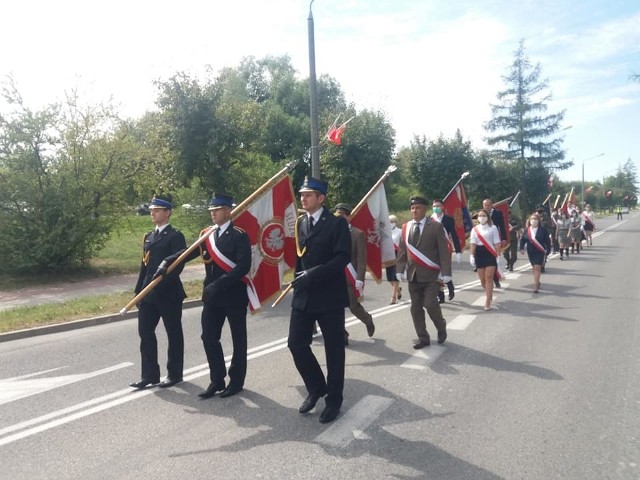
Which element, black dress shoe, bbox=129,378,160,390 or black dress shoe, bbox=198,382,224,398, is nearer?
black dress shoe, bbox=198,382,224,398

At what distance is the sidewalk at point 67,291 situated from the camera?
40.9 ft

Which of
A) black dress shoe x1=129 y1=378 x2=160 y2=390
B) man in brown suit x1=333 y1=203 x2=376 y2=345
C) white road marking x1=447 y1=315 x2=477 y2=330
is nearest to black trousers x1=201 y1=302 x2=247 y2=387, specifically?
black dress shoe x1=129 y1=378 x2=160 y2=390

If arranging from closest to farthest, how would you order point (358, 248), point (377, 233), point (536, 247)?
1. point (358, 248)
2. point (377, 233)
3. point (536, 247)

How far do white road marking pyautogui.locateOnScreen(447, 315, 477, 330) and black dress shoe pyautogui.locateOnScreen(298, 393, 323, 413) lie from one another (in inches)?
159

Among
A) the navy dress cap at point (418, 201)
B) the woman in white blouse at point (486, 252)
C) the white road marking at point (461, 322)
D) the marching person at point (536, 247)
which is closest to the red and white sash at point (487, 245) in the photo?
the woman in white blouse at point (486, 252)

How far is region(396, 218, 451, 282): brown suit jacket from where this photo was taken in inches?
286

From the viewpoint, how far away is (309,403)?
4957 mm

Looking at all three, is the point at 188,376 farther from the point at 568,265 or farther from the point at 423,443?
the point at 568,265

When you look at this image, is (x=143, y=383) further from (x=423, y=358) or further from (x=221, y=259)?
(x=423, y=358)

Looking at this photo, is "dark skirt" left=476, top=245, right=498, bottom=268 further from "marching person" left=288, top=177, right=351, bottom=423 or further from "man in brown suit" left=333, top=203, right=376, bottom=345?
"marching person" left=288, top=177, right=351, bottom=423

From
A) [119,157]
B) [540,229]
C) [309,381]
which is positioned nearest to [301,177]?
[119,157]

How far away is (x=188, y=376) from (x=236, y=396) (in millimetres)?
997

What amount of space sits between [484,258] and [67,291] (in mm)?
9644

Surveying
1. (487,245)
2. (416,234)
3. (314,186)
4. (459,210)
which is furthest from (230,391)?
(459,210)
